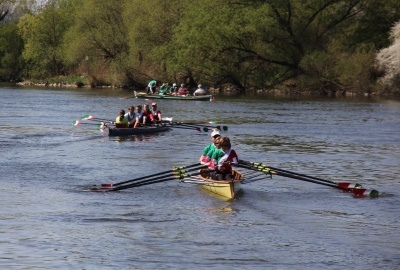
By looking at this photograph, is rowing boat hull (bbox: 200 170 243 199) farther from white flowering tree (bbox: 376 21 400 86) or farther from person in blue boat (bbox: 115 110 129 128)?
white flowering tree (bbox: 376 21 400 86)

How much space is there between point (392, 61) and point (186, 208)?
4947cm

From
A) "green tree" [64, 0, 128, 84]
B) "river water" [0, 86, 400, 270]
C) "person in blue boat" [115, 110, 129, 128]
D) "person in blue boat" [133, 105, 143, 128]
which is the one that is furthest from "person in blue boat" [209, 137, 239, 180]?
"green tree" [64, 0, 128, 84]

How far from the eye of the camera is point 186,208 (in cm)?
1902

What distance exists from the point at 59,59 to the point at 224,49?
36249 millimetres

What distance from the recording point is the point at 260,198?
20375mm

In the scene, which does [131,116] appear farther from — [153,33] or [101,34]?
[101,34]

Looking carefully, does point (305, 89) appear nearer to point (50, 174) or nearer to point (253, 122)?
point (253, 122)

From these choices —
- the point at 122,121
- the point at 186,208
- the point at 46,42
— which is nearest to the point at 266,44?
the point at 46,42

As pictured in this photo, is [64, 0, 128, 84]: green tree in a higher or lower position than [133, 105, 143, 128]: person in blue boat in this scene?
higher

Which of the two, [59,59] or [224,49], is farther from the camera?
[59,59]

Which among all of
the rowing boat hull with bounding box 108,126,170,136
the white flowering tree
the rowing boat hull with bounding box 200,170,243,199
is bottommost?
the rowing boat hull with bounding box 200,170,243,199

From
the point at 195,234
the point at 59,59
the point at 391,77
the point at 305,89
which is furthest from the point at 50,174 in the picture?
the point at 59,59

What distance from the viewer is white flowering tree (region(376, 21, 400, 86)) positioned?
212 feet

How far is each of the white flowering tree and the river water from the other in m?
28.8
